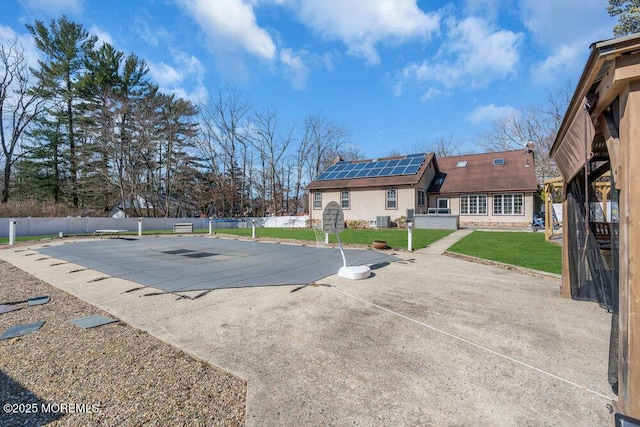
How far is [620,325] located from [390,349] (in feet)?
6.65

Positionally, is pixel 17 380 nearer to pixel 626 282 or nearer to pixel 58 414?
pixel 58 414

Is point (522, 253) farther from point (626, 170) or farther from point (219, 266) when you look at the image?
point (219, 266)

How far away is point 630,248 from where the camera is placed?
2.03 metres

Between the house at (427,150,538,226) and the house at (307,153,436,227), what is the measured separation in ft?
5.09

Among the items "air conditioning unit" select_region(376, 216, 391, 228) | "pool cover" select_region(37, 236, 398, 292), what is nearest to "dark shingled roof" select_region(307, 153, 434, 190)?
"air conditioning unit" select_region(376, 216, 391, 228)

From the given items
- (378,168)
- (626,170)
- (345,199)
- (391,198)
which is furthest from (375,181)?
(626,170)

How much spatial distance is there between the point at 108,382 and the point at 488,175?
26.8 metres

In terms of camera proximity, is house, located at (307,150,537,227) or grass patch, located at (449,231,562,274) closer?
grass patch, located at (449,231,562,274)

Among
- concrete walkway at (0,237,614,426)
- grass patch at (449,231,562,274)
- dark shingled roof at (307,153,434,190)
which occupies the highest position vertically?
dark shingled roof at (307,153,434,190)

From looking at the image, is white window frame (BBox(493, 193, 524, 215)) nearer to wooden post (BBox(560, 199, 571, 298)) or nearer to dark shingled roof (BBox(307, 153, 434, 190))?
dark shingled roof (BBox(307, 153, 434, 190))

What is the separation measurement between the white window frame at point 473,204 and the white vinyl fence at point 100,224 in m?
13.7

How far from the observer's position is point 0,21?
2150cm

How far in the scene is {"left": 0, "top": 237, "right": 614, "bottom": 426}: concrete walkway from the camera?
2.39m

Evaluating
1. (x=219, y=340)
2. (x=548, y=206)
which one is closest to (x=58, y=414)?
(x=219, y=340)
